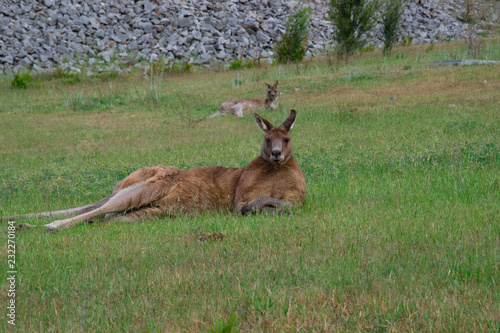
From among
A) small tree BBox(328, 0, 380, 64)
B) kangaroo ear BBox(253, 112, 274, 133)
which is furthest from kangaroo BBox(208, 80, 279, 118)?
small tree BBox(328, 0, 380, 64)

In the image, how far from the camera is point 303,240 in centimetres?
475

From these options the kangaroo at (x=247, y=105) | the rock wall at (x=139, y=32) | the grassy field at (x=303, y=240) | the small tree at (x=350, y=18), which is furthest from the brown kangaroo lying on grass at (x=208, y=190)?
the rock wall at (x=139, y=32)

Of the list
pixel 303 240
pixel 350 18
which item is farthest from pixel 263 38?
pixel 303 240

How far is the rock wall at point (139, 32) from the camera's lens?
122 ft

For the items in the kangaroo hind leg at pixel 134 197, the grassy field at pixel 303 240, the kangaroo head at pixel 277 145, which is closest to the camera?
the grassy field at pixel 303 240

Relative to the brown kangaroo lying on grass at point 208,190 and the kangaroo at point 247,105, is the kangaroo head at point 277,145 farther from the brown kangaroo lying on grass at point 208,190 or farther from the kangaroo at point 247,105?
the kangaroo at point 247,105

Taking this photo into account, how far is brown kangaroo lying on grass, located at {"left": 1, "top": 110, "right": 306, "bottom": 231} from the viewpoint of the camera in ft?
21.7

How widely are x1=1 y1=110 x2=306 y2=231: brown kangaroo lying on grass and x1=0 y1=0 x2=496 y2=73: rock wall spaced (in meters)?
30.3

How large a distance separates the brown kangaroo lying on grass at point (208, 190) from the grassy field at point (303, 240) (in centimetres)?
31

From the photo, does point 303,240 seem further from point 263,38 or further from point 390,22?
point 263,38

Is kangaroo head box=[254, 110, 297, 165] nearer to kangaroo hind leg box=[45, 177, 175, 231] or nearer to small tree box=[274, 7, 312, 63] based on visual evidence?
kangaroo hind leg box=[45, 177, 175, 231]

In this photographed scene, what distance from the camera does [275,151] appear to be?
675cm

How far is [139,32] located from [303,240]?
126 feet

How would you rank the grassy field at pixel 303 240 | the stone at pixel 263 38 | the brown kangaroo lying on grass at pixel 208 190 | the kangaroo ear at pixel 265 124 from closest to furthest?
the grassy field at pixel 303 240, the brown kangaroo lying on grass at pixel 208 190, the kangaroo ear at pixel 265 124, the stone at pixel 263 38
